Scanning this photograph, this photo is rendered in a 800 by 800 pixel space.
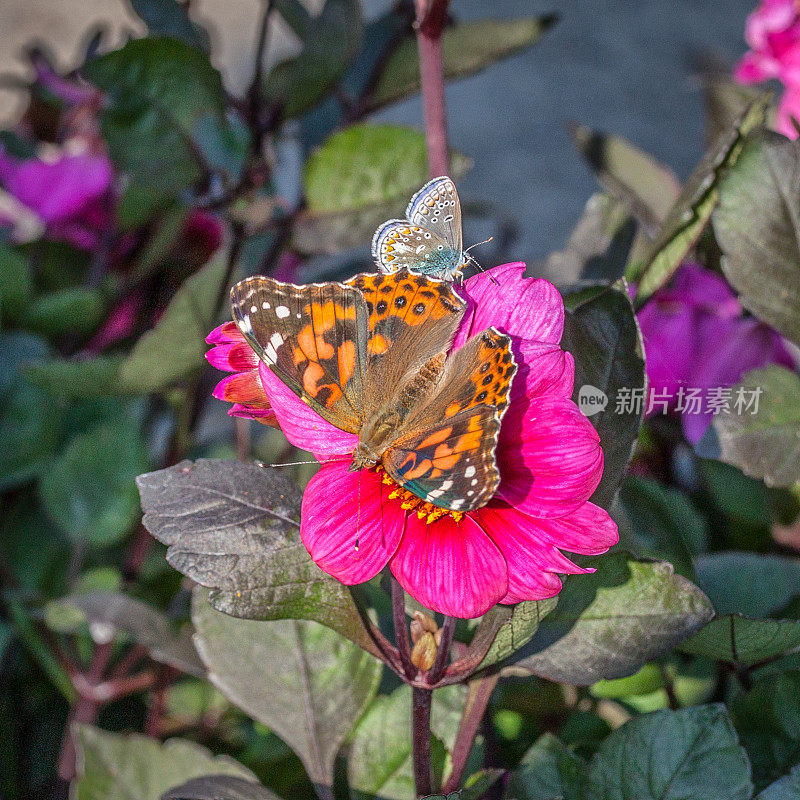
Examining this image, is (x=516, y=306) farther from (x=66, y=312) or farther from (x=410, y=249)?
(x=66, y=312)

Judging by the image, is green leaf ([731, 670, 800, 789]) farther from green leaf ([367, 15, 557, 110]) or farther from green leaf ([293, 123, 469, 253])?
green leaf ([367, 15, 557, 110])

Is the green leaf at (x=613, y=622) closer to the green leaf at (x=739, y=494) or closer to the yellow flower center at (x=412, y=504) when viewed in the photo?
the yellow flower center at (x=412, y=504)

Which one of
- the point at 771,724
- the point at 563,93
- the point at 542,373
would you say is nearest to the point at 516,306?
the point at 542,373

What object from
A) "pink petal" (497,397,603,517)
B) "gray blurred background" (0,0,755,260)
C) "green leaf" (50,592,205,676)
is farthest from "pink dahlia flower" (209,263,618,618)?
"gray blurred background" (0,0,755,260)

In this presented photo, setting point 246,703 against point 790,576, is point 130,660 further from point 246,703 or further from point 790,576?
point 790,576

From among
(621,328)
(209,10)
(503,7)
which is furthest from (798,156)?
(209,10)

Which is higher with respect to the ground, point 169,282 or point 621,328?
point 621,328
